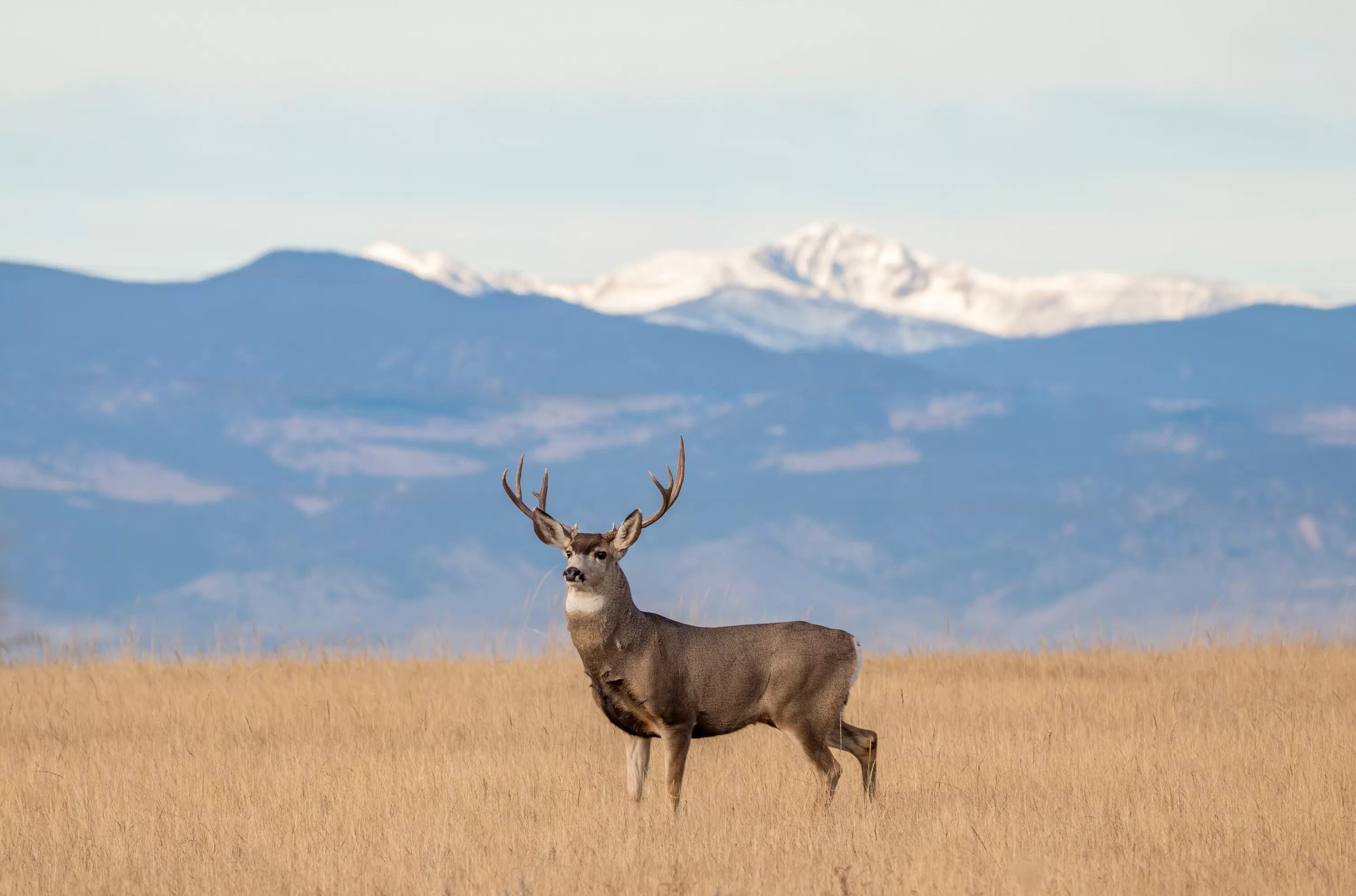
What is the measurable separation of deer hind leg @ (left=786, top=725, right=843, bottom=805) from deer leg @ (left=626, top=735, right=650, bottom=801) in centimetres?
82

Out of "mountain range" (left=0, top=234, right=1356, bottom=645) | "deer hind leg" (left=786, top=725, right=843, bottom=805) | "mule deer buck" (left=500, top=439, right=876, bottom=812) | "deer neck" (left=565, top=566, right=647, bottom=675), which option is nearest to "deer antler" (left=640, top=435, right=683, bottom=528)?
"mule deer buck" (left=500, top=439, right=876, bottom=812)

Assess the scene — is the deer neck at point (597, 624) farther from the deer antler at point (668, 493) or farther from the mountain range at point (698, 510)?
the mountain range at point (698, 510)

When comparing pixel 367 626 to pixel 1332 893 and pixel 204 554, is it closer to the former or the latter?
pixel 1332 893

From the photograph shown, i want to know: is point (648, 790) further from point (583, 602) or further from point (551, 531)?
point (551, 531)

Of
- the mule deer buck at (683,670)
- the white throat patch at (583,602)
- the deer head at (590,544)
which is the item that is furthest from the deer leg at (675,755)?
the deer head at (590,544)

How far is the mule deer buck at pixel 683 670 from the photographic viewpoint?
30.8ft

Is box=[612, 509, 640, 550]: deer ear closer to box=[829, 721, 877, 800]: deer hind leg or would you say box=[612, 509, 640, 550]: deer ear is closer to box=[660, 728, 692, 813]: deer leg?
box=[660, 728, 692, 813]: deer leg

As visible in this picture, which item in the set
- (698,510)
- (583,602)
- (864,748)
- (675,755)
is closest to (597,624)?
(583,602)

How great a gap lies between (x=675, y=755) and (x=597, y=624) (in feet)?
2.76

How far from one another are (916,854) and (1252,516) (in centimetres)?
15929

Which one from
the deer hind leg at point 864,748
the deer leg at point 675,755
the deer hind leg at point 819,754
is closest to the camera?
the deer leg at point 675,755

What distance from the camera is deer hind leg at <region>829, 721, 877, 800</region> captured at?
9.98 m

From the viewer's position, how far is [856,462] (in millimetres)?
187250

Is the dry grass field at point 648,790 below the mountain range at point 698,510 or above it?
above
